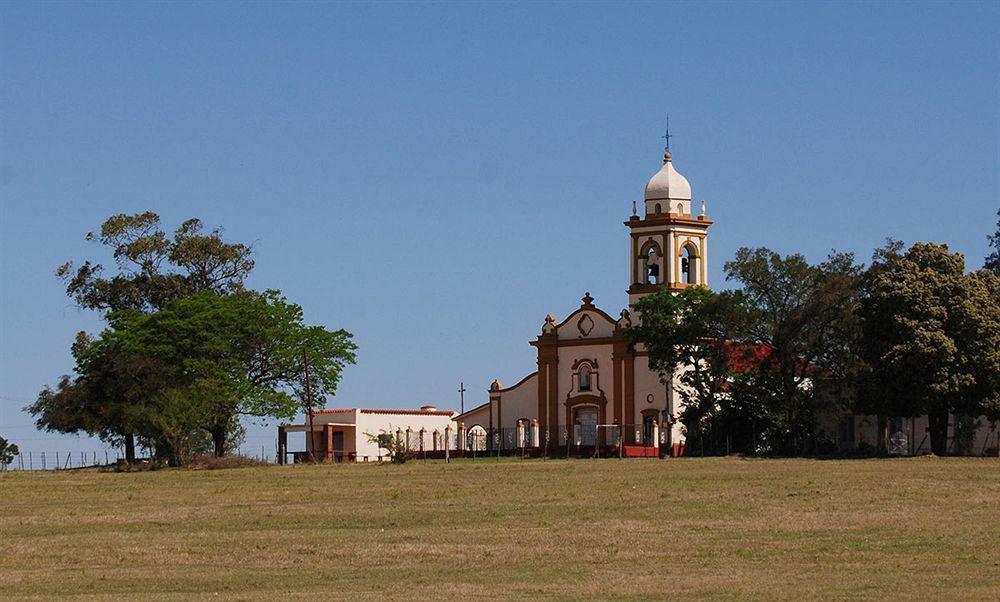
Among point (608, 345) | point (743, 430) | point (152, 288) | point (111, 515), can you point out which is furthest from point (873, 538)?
point (152, 288)

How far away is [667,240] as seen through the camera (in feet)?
283

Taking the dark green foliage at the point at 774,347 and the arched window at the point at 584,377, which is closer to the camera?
the dark green foliage at the point at 774,347

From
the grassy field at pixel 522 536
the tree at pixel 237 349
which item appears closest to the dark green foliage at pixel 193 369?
the tree at pixel 237 349

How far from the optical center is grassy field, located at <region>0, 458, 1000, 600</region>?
29.0 metres

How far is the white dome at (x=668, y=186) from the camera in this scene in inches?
3440

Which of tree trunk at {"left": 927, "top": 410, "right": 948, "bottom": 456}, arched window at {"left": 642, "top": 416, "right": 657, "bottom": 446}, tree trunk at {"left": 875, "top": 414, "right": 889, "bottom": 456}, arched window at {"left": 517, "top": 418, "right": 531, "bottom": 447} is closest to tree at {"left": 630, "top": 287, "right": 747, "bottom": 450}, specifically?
arched window at {"left": 642, "top": 416, "right": 657, "bottom": 446}

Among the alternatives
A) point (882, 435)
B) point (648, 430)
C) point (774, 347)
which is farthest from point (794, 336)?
point (648, 430)

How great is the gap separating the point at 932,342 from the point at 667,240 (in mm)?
22642

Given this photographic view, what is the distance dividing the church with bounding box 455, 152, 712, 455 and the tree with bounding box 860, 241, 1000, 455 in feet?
55.0

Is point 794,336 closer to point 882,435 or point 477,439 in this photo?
point 882,435

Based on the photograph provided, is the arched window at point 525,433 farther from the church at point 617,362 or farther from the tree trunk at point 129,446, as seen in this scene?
the tree trunk at point 129,446

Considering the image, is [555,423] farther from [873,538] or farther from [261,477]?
[873,538]

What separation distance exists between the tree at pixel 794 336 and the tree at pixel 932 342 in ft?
13.9

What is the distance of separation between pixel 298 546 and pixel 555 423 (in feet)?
176
